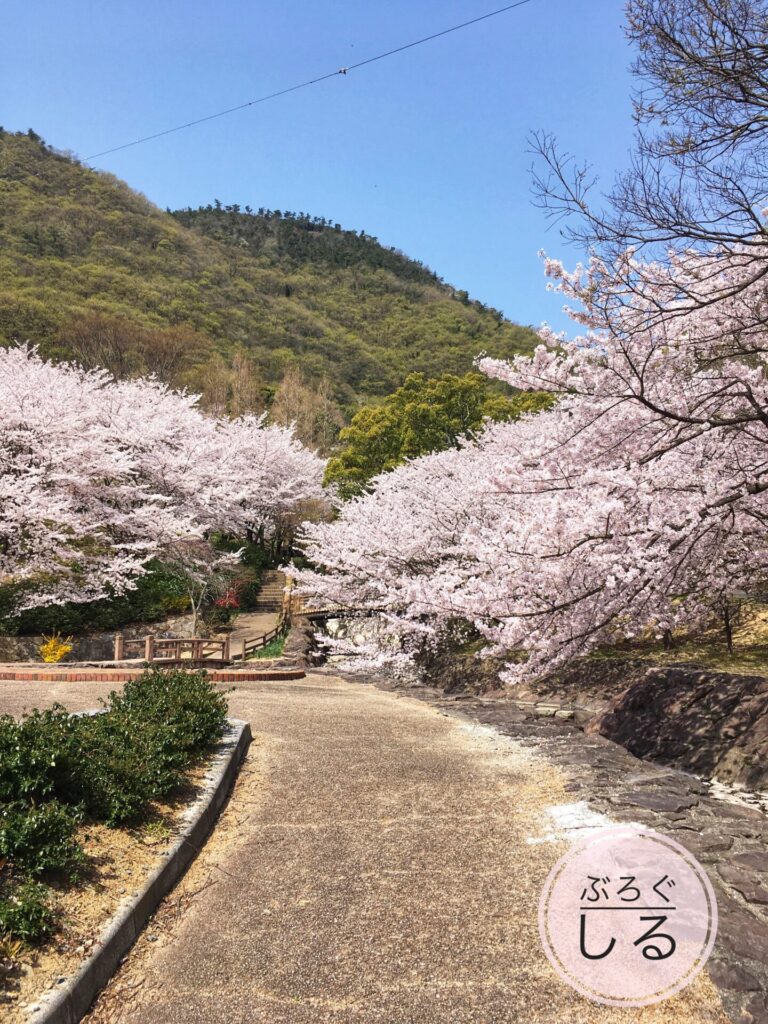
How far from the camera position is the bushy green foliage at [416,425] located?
3177 cm

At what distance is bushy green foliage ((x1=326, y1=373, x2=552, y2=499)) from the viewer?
31.8 metres

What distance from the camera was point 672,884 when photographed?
4520 millimetres

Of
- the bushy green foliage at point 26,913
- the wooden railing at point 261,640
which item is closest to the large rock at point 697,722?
the bushy green foliage at point 26,913

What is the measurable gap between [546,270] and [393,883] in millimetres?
6338

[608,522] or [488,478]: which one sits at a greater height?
[488,478]

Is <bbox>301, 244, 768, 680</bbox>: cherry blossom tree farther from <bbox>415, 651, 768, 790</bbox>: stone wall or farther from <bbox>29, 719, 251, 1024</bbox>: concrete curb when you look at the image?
<bbox>29, 719, 251, 1024</bbox>: concrete curb

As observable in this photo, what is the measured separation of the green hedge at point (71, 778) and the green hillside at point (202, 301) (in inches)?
1515

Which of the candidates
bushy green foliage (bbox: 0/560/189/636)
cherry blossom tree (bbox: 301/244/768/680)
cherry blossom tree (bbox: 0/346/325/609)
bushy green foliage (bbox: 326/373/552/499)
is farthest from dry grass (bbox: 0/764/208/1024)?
bushy green foliage (bbox: 326/373/552/499)

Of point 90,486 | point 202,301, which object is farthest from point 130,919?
point 202,301

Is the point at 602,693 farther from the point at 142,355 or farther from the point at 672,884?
the point at 142,355

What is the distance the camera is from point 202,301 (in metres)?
72.3

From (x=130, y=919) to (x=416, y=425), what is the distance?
2930 centimetres

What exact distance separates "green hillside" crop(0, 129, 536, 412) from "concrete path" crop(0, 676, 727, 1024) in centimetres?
3926

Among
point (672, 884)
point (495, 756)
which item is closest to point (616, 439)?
point (495, 756)
